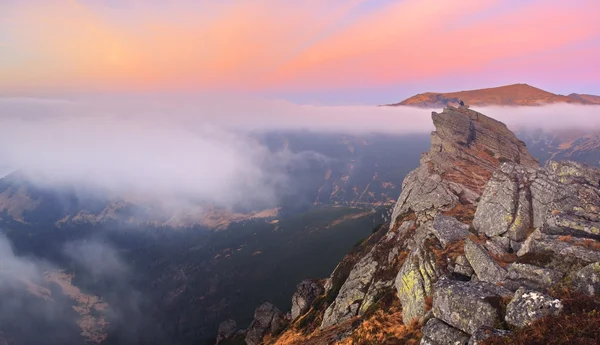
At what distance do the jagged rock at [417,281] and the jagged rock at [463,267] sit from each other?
2.15 metres

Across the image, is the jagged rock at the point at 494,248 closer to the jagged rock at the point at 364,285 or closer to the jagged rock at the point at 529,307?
the jagged rock at the point at 529,307

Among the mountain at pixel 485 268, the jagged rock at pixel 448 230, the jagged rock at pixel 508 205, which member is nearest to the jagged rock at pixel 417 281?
the mountain at pixel 485 268

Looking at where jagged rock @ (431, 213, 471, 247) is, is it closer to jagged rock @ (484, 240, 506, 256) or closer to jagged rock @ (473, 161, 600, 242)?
jagged rock @ (473, 161, 600, 242)

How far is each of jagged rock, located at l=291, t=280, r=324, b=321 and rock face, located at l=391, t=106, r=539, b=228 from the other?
36.0 meters

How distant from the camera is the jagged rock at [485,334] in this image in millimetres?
22656

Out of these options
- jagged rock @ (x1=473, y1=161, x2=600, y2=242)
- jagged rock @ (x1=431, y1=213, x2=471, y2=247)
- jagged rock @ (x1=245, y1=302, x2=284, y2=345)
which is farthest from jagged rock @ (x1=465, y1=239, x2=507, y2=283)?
jagged rock @ (x1=245, y1=302, x2=284, y2=345)

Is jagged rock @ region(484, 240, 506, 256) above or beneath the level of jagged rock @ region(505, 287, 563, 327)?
beneath

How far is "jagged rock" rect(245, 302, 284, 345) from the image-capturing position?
106819 millimetres

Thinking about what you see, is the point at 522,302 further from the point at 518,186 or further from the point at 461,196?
the point at 461,196

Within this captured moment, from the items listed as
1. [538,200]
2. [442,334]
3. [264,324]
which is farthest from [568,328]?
[264,324]

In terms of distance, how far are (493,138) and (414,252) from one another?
87.8 m

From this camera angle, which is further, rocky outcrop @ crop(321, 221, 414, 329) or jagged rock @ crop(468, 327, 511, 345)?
rocky outcrop @ crop(321, 221, 414, 329)

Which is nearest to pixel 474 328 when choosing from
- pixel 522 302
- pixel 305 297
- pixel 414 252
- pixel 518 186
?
pixel 522 302

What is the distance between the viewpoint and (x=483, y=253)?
36.6 meters
